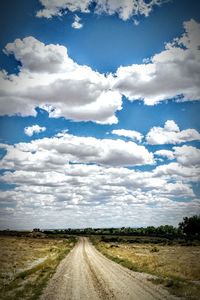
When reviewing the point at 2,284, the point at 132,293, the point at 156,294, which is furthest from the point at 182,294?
the point at 2,284

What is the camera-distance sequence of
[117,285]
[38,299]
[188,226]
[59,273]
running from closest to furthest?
1. [38,299]
2. [117,285]
3. [59,273]
4. [188,226]

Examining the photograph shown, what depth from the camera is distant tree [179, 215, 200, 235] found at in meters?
159

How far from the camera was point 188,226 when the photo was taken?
164 meters

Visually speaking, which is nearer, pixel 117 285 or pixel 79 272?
pixel 117 285

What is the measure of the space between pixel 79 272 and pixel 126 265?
8299mm

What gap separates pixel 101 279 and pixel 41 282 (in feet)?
16.1

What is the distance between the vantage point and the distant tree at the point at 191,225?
159250 mm

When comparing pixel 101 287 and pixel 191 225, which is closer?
pixel 101 287

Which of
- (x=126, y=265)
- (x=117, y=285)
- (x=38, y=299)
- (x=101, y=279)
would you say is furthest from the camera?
(x=126, y=265)

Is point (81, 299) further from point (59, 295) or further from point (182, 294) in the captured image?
point (182, 294)

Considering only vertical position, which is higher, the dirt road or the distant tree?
the distant tree

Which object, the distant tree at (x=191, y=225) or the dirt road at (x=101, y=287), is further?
the distant tree at (x=191, y=225)

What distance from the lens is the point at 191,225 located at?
161875 millimetres

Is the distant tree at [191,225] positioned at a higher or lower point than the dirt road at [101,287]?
higher
